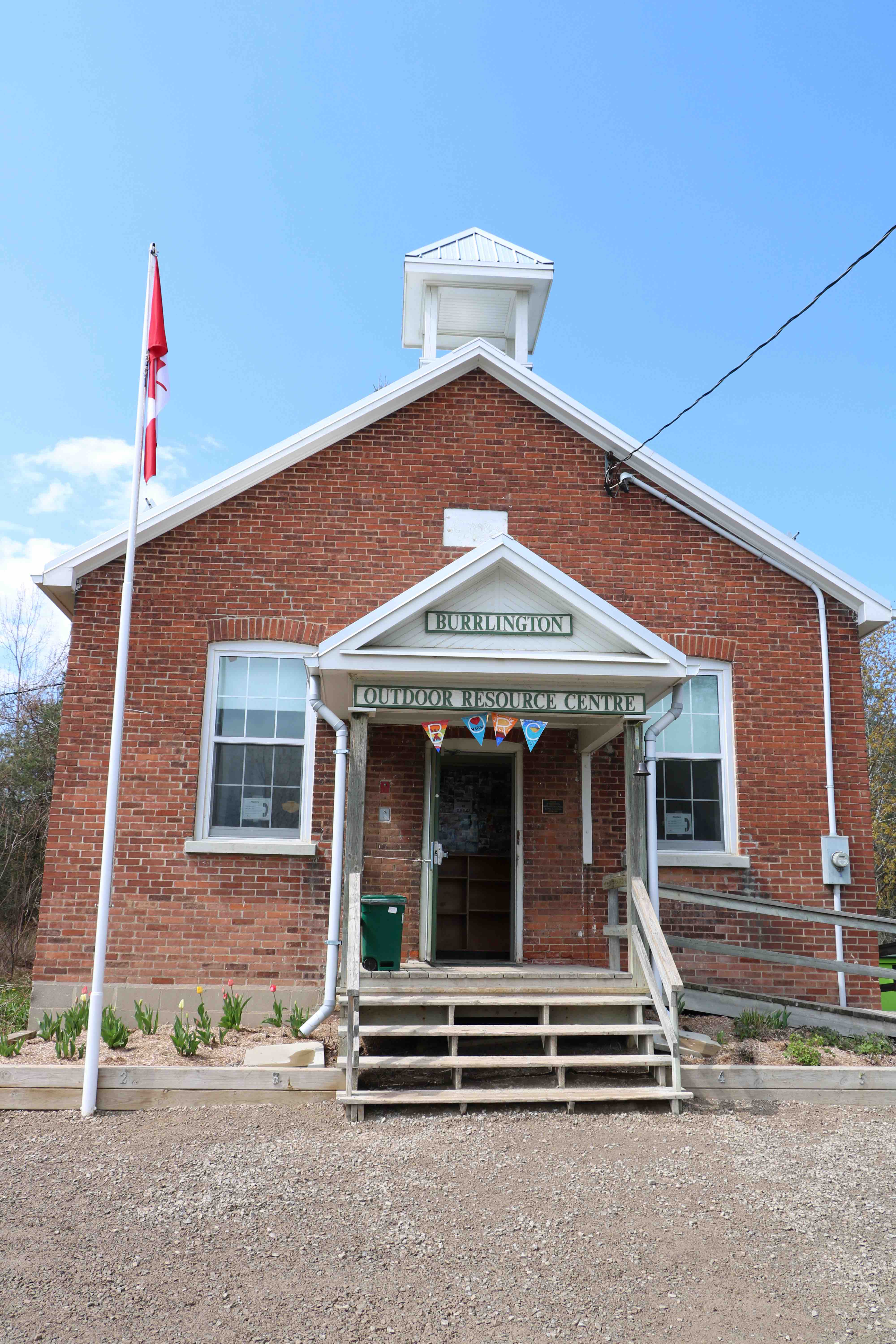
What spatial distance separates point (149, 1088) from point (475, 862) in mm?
5065

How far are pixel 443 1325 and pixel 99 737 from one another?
7126mm

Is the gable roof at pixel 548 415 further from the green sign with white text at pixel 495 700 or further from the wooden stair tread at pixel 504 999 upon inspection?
the wooden stair tread at pixel 504 999

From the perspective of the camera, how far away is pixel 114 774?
7.64 m

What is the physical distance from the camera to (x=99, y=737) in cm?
1015

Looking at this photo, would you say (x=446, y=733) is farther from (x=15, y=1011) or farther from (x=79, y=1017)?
(x=15, y=1011)

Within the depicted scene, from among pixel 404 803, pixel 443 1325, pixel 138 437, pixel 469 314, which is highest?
pixel 469 314

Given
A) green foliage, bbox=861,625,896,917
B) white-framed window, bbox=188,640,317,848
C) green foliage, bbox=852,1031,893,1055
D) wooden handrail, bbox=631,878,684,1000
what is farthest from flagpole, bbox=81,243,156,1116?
green foliage, bbox=861,625,896,917

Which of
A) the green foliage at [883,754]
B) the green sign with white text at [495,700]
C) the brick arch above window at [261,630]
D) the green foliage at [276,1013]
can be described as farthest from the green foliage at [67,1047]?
the green foliage at [883,754]

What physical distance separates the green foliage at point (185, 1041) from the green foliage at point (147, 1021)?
0.49m

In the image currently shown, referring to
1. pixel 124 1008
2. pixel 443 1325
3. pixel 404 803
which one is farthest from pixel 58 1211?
pixel 404 803

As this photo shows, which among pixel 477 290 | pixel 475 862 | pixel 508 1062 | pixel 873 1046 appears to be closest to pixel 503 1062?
pixel 508 1062

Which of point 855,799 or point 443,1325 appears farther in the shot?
point 855,799

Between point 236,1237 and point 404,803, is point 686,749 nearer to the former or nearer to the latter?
point 404,803

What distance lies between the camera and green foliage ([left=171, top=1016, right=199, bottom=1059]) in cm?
762
